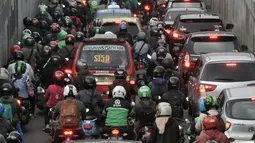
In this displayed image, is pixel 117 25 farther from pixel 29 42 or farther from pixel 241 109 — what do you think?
pixel 241 109

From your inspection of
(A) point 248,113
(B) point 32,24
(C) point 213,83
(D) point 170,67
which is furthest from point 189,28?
(A) point 248,113

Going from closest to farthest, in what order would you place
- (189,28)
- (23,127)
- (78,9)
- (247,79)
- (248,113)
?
(248,113), (247,79), (23,127), (189,28), (78,9)

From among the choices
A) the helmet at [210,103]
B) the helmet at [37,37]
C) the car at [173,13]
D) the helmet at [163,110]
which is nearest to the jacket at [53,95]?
the helmet at [210,103]

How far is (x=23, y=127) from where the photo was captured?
23578 millimetres

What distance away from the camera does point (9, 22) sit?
29906mm

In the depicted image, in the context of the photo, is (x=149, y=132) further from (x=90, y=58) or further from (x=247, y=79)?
(x=90, y=58)

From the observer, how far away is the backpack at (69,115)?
714 inches

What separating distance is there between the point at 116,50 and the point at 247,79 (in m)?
3.43

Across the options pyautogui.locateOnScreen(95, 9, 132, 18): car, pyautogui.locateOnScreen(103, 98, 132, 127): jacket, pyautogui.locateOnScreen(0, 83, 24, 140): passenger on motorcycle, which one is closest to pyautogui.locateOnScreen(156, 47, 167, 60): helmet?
pyautogui.locateOnScreen(0, 83, 24, 140): passenger on motorcycle

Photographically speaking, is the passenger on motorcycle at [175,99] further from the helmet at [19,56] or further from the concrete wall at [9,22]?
the concrete wall at [9,22]

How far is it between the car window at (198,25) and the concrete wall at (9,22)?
4.98 m

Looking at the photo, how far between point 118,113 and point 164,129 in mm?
2093

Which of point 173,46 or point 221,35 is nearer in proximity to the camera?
point 221,35

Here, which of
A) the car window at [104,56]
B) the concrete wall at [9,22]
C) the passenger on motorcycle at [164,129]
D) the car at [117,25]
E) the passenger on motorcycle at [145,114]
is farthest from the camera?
the car at [117,25]
